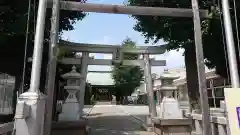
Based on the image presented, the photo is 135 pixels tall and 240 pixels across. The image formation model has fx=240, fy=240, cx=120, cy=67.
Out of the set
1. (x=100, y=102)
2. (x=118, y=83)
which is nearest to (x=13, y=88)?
(x=118, y=83)

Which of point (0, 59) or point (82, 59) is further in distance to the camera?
point (82, 59)

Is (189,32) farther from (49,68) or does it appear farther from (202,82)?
(49,68)

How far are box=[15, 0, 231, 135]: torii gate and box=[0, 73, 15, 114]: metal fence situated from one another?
6.15m

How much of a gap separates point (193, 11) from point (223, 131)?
2614 mm

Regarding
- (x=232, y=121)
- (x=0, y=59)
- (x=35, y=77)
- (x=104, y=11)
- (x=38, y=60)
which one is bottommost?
(x=232, y=121)

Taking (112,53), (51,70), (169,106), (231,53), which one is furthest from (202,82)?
(112,53)

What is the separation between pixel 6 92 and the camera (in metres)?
11.0

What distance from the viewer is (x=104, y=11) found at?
17.8ft

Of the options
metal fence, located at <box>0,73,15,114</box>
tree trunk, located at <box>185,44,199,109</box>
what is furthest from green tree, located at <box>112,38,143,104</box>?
tree trunk, located at <box>185,44,199,109</box>

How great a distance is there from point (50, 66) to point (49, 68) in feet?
0.17

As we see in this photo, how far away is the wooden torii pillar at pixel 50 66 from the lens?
3.91 metres

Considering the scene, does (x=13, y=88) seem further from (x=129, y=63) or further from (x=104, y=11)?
(x=104, y=11)

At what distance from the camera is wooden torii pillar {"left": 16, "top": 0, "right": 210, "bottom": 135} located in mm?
3908

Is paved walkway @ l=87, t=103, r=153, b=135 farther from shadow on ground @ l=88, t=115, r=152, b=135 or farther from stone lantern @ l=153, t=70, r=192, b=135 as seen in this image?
stone lantern @ l=153, t=70, r=192, b=135
